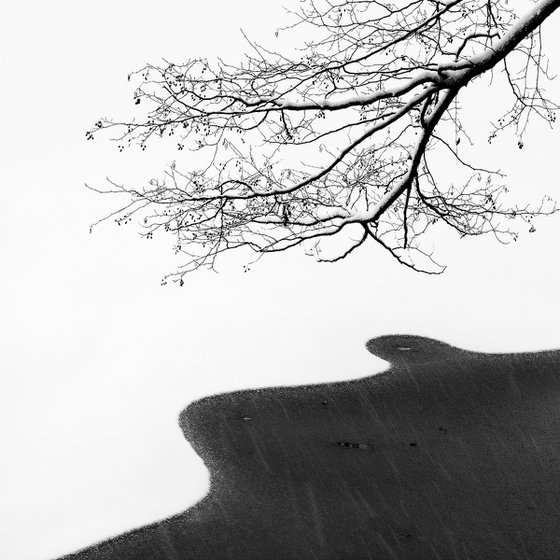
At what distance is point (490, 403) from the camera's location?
852 cm

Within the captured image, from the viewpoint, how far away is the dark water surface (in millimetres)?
5551

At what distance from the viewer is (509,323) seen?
11.7 metres

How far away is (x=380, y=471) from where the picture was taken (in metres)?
6.75

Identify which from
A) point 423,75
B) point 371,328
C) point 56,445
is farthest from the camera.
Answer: point 371,328

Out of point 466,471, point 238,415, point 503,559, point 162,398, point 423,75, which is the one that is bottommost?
point 503,559

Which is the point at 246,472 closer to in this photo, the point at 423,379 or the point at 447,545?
the point at 447,545

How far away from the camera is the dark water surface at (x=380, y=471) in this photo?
5.55 m

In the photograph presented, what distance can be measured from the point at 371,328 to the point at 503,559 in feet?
20.1

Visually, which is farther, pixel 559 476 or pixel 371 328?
pixel 371 328

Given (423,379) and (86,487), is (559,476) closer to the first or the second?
(423,379)

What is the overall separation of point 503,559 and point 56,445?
Answer: 4.55 meters

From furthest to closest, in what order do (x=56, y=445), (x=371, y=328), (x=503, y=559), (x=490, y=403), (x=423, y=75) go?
(x=371, y=328), (x=490, y=403), (x=56, y=445), (x=423, y=75), (x=503, y=559)

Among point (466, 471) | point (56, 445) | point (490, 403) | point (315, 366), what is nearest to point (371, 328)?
point (315, 366)

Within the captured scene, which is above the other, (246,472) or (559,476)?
(246,472)
